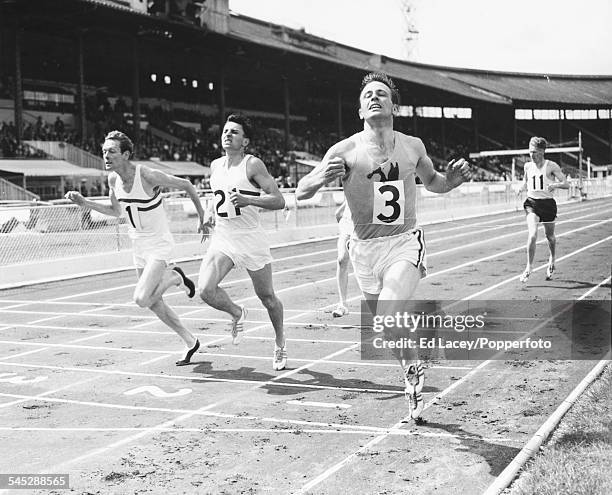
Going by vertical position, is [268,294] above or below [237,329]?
above

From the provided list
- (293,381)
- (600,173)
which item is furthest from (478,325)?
(600,173)

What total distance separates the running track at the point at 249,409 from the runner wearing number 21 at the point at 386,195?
637mm

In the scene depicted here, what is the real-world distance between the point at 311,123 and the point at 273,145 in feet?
39.1

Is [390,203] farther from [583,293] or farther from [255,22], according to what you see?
[255,22]

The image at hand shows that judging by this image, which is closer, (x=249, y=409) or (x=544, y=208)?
(x=249, y=409)

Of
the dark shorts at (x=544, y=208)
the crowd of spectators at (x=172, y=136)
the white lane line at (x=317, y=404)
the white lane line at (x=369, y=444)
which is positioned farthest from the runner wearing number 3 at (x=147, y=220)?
the crowd of spectators at (x=172, y=136)

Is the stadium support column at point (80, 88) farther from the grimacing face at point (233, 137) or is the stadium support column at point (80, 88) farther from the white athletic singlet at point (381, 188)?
the white athletic singlet at point (381, 188)

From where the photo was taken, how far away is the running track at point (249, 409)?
14.6ft

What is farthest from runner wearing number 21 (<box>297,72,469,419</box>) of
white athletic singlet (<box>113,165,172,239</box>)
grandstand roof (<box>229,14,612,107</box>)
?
grandstand roof (<box>229,14,612,107</box>)

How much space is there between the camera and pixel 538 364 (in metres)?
6.98

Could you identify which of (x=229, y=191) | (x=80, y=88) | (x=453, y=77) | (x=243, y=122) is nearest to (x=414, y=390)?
(x=229, y=191)

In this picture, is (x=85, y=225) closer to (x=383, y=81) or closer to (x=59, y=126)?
(x=383, y=81)

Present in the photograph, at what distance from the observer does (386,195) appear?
550 cm

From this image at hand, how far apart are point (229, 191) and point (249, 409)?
209 centimetres
